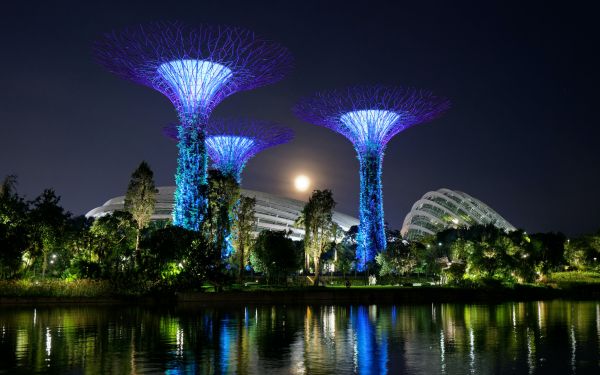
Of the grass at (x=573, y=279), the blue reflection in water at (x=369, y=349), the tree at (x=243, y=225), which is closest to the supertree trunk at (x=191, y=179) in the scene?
the tree at (x=243, y=225)

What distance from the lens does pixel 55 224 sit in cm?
4631

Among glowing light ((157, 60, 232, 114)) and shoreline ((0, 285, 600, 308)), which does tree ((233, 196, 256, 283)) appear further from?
shoreline ((0, 285, 600, 308))

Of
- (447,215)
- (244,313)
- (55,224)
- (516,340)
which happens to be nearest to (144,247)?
(55,224)

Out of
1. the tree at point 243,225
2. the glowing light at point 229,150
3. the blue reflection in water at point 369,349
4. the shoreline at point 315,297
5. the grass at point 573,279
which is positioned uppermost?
the glowing light at point 229,150

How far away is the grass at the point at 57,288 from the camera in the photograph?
39638 mm

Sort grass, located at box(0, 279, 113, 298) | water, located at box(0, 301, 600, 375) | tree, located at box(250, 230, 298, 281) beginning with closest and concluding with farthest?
1. water, located at box(0, 301, 600, 375)
2. grass, located at box(0, 279, 113, 298)
3. tree, located at box(250, 230, 298, 281)

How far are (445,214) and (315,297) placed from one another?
8884cm

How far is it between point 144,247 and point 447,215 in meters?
91.6

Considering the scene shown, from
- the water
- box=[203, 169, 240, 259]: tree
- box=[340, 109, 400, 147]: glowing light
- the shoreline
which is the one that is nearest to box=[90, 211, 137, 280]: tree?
the shoreline

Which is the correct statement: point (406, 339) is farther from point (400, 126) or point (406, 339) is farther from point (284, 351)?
point (400, 126)

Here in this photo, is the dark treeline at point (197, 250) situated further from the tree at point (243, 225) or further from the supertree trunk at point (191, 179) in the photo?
the supertree trunk at point (191, 179)

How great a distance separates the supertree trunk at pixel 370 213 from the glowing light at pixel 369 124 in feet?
6.74

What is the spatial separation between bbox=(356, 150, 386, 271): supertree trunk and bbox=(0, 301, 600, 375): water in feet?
132

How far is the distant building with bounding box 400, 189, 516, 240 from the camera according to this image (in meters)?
125
